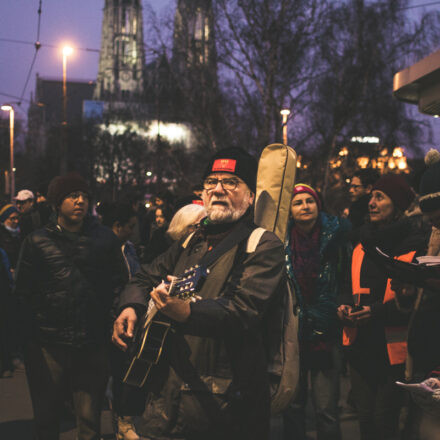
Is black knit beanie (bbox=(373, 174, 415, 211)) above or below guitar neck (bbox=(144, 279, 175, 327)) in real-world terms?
above

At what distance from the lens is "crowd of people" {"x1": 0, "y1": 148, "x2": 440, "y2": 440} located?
9.68 ft

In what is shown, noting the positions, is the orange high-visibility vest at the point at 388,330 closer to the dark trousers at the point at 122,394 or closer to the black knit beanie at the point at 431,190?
the black knit beanie at the point at 431,190

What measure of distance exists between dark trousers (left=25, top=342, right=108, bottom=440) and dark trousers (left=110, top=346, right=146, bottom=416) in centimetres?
24

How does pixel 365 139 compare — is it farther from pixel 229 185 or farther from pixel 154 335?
pixel 154 335

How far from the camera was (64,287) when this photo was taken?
4.60 metres

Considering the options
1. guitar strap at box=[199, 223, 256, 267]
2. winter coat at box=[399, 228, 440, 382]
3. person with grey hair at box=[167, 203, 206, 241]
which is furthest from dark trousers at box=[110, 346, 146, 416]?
winter coat at box=[399, 228, 440, 382]

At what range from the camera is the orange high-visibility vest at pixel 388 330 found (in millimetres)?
4117

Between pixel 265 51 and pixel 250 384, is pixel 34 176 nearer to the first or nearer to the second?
pixel 265 51

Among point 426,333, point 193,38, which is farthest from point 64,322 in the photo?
point 193,38

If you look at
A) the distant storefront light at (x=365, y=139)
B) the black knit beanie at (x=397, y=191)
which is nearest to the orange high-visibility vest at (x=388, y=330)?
the black knit beanie at (x=397, y=191)

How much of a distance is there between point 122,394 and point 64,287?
0.95m

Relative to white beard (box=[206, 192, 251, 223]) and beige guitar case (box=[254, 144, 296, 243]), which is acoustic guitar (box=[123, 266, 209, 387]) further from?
beige guitar case (box=[254, 144, 296, 243])

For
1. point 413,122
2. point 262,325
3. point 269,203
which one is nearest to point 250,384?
point 262,325

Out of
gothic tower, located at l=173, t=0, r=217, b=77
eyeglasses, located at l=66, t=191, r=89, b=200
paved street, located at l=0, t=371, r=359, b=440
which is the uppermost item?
gothic tower, located at l=173, t=0, r=217, b=77
